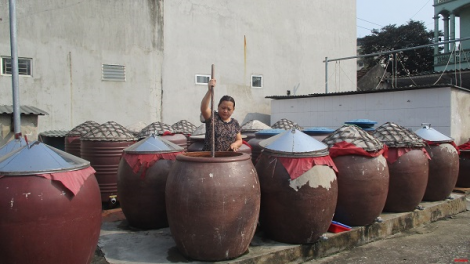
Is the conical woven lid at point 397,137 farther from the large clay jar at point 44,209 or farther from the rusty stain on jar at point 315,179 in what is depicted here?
the large clay jar at point 44,209

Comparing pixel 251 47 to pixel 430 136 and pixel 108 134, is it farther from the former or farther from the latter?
pixel 108 134

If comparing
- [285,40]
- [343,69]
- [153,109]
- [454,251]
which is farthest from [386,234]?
[343,69]

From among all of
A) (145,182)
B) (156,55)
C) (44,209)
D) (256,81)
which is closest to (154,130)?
(145,182)

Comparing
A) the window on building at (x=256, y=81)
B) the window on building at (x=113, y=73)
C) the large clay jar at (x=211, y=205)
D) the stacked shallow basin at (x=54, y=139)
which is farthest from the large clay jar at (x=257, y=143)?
the window on building at (x=256, y=81)

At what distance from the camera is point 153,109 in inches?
501

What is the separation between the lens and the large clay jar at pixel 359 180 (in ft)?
17.1

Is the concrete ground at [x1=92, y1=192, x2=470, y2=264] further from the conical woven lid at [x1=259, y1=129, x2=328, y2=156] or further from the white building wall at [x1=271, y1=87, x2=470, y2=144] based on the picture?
the white building wall at [x1=271, y1=87, x2=470, y2=144]

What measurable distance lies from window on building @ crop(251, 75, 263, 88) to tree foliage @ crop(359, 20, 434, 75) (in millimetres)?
21150

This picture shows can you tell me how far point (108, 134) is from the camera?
6375 mm

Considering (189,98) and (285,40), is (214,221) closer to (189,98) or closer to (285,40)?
(189,98)

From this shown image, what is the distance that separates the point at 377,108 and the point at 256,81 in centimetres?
503

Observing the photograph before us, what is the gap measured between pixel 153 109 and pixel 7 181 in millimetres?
9523

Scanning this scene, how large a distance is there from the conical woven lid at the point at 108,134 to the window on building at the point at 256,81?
927 centimetres

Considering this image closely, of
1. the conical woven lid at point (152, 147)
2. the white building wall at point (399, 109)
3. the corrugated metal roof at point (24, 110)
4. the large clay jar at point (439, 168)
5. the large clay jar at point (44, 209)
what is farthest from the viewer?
the white building wall at point (399, 109)
